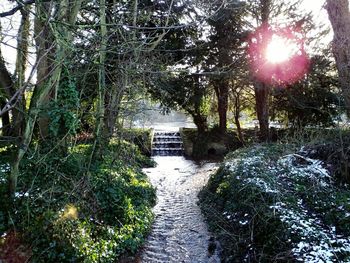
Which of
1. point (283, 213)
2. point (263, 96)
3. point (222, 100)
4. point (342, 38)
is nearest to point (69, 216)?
point (283, 213)

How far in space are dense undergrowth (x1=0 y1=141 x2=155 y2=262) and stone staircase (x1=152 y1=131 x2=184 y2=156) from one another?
461 inches

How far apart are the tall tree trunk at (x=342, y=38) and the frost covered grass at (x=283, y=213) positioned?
199 centimetres

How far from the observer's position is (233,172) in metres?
8.94

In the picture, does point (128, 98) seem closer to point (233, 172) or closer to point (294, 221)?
point (233, 172)

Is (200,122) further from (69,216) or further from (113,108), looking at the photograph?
(69,216)

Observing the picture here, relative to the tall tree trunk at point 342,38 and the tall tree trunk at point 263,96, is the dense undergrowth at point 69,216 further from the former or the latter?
the tall tree trunk at point 263,96

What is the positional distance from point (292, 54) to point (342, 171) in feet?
36.0

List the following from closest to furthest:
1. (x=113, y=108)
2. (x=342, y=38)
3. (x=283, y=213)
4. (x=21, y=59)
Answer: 1. (x=283, y=213)
2. (x=21, y=59)
3. (x=342, y=38)
4. (x=113, y=108)

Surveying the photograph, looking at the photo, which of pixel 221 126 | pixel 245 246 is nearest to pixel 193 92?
pixel 221 126

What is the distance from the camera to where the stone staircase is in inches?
808

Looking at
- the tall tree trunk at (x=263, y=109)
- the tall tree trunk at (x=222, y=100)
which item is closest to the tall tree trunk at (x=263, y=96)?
the tall tree trunk at (x=263, y=109)

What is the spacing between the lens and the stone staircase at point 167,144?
20.5 m

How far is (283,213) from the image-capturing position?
19.0ft

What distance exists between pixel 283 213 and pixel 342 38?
4826 millimetres
